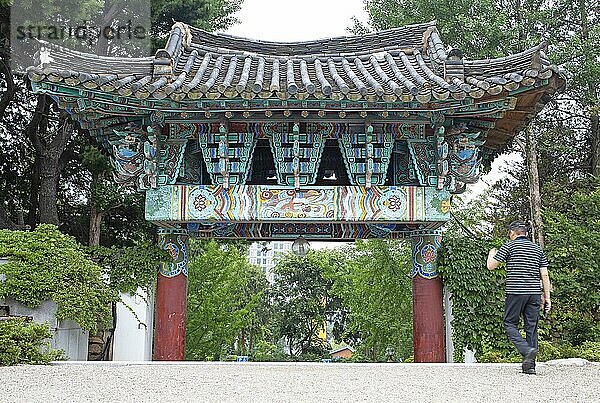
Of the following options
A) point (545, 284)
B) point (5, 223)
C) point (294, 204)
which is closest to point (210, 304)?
point (5, 223)

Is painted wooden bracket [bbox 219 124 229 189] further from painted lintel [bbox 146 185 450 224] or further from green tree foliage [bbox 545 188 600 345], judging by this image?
green tree foliage [bbox 545 188 600 345]

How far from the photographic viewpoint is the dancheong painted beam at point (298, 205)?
9.28m

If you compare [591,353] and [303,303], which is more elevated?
[591,353]

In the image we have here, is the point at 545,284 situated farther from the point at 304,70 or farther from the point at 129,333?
the point at 129,333

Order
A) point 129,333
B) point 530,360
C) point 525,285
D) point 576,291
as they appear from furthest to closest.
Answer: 1. point 129,333
2. point 576,291
3. point 525,285
4. point 530,360

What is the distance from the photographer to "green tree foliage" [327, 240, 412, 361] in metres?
17.4

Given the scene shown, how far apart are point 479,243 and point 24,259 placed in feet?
20.3

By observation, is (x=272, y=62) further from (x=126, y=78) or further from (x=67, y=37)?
(x=67, y=37)

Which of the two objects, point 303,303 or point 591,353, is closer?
point 591,353

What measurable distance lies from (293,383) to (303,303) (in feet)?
94.9

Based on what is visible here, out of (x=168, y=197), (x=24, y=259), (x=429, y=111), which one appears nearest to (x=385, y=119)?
(x=429, y=111)

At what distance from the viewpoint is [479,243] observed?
10016 mm

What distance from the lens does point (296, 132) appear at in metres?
9.23

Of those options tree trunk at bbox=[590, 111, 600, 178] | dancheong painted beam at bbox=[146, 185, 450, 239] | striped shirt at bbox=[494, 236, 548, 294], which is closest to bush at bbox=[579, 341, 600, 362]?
striped shirt at bbox=[494, 236, 548, 294]
